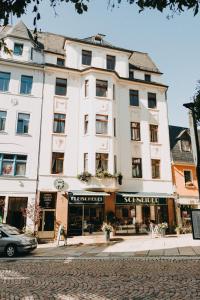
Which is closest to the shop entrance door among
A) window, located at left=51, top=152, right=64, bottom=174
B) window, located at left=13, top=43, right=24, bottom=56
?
window, located at left=51, top=152, right=64, bottom=174

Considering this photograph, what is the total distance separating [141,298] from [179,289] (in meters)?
1.51

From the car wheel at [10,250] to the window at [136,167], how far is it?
42.4 feet

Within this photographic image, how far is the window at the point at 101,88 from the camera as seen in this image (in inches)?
1012

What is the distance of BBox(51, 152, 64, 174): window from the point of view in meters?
23.6

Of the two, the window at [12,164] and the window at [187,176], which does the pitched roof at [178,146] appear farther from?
the window at [12,164]

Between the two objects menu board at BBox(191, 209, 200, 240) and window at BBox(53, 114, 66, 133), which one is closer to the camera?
menu board at BBox(191, 209, 200, 240)

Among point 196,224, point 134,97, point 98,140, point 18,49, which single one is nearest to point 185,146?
point 134,97

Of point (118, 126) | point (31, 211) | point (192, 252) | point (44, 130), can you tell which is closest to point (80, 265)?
point (192, 252)

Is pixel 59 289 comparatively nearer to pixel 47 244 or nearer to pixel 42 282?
pixel 42 282

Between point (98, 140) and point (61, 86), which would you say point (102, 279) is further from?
point (61, 86)

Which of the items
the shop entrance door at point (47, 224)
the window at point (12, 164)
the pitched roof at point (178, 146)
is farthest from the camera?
the pitched roof at point (178, 146)

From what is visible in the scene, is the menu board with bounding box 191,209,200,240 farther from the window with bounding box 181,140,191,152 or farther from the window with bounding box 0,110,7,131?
the window with bounding box 181,140,191,152

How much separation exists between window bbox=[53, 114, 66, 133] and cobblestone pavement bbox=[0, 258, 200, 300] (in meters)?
13.4

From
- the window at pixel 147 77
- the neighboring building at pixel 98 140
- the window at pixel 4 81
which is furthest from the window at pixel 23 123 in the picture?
the window at pixel 147 77
